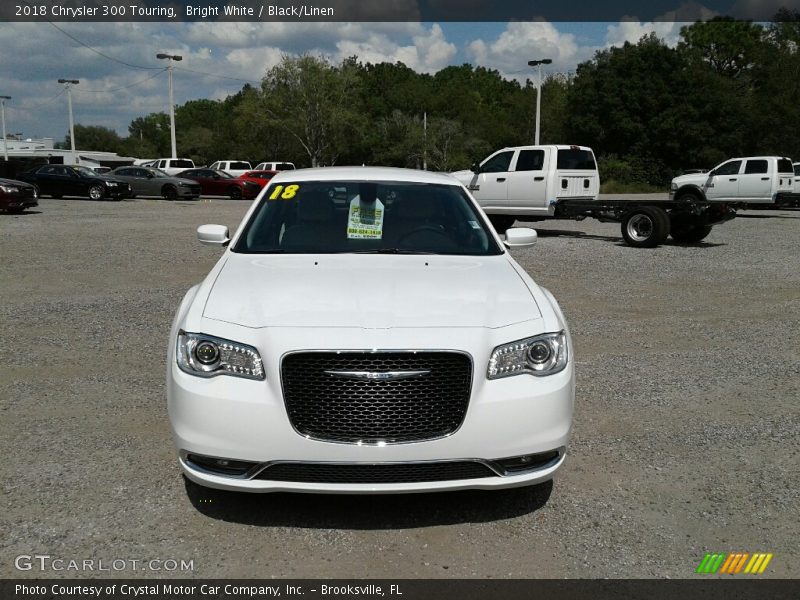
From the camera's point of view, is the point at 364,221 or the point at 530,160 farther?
the point at 530,160

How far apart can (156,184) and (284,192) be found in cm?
2913

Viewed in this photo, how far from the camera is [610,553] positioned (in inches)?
128

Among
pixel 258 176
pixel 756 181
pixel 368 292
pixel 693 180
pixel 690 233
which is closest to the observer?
pixel 368 292

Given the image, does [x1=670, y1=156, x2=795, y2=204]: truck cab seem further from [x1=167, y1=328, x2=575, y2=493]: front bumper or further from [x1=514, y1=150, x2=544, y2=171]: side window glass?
[x1=167, y1=328, x2=575, y2=493]: front bumper

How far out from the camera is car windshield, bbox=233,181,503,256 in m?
4.61

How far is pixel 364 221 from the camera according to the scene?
4.77 meters

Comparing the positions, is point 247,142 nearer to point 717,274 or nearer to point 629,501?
point 717,274

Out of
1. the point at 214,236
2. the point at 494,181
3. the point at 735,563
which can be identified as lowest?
the point at 735,563

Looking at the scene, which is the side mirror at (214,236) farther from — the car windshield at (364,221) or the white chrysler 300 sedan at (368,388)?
the white chrysler 300 sedan at (368,388)

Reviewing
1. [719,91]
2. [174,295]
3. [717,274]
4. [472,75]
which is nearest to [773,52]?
[719,91]

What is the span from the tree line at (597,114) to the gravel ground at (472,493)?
140ft

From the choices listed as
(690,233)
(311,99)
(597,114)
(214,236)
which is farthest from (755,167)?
(311,99)

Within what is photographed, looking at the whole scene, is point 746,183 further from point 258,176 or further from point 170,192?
point 170,192

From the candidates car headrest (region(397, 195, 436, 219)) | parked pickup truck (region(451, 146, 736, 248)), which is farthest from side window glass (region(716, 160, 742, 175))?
car headrest (region(397, 195, 436, 219))
